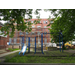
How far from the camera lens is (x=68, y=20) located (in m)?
6.55
